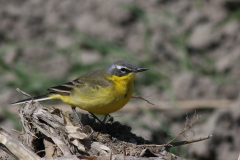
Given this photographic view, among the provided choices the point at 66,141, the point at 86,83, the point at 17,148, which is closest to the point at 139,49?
the point at 86,83

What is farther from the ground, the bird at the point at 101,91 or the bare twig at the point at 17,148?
the bird at the point at 101,91

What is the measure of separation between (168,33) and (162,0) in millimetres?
836

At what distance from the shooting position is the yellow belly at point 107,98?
5.06 metres

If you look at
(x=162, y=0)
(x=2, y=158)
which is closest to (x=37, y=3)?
(x=162, y=0)

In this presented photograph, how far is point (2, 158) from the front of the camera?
15.5 feet

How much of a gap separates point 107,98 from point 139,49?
4.31m

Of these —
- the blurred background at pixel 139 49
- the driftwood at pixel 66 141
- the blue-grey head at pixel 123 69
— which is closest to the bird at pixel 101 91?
the blue-grey head at pixel 123 69

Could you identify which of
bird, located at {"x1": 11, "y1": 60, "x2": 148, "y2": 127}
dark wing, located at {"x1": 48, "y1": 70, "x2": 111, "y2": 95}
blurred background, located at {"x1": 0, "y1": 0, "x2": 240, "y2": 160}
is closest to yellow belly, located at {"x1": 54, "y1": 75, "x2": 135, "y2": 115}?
bird, located at {"x1": 11, "y1": 60, "x2": 148, "y2": 127}

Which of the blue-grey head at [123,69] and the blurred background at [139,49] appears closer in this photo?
the blue-grey head at [123,69]

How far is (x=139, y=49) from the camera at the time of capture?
9.23 m

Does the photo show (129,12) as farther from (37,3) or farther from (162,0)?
(37,3)

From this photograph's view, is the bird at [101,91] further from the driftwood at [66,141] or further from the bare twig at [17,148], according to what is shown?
the bare twig at [17,148]

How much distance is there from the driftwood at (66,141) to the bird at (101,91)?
300 millimetres

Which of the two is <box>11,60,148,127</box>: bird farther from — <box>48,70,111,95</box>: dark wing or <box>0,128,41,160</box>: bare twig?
<box>0,128,41,160</box>: bare twig
